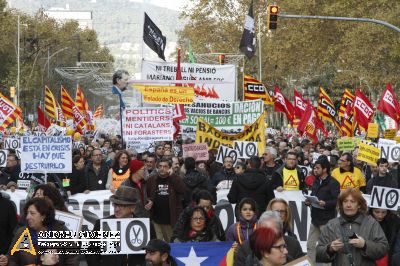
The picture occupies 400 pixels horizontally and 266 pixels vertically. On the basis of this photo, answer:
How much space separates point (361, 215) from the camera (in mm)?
Result: 9117

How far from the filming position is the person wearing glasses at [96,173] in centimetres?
1690

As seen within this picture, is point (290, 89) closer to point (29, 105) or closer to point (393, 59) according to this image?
point (29, 105)

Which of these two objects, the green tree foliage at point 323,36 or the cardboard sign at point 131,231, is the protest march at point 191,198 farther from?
the green tree foliage at point 323,36

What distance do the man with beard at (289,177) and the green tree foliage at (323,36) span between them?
2868cm

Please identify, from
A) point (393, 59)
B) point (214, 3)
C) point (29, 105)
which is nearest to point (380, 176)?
point (393, 59)

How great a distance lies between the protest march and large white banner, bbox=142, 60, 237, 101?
0.05 m

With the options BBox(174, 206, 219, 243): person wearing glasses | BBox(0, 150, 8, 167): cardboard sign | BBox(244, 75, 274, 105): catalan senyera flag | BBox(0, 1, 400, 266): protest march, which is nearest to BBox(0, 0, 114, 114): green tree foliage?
BBox(244, 75, 274, 105): catalan senyera flag

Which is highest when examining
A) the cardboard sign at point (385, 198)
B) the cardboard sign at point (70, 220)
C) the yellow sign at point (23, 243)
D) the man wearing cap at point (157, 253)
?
the cardboard sign at point (385, 198)

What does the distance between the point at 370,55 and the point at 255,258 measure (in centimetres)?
4236

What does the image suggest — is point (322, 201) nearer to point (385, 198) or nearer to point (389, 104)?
point (385, 198)

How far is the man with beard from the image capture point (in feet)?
50.1

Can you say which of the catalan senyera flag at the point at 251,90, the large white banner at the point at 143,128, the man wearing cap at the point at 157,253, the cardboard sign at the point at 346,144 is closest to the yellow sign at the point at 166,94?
the large white banner at the point at 143,128

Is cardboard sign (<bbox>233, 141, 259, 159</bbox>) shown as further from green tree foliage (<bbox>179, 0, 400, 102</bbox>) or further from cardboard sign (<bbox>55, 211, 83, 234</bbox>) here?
green tree foliage (<bbox>179, 0, 400, 102</bbox>)

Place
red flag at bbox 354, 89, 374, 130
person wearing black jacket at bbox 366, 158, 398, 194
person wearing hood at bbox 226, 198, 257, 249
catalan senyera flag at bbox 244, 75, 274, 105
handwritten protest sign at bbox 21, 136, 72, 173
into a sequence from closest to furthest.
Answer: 1. person wearing hood at bbox 226, 198, 257, 249
2. handwritten protest sign at bbox 21, 136, 72, 173
3. person wearing black jacket at bbox 366, 158, 398, 194
4. red flag at bbox 354, 89, 374, 130
5. catalan senyera flag at bbox 244, 75, 274, 105
